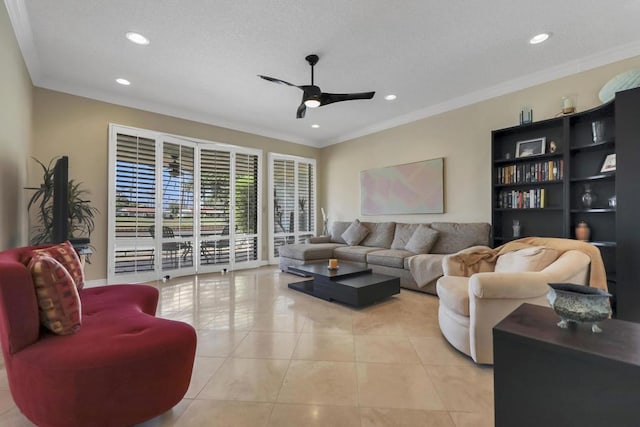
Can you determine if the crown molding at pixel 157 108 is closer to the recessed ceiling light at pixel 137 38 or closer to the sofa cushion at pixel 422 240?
the recessed ceiling light at pixel 137 38

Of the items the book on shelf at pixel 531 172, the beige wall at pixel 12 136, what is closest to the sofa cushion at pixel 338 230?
the book on shelf at pixel 531 172

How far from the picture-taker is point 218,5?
2324 mm

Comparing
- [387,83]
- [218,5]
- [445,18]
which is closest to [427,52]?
[445,18]

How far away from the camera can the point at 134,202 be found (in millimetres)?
4270

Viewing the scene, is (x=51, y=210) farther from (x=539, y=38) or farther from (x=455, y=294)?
(x=539, y=38)

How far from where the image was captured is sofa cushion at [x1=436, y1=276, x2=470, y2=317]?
210cm

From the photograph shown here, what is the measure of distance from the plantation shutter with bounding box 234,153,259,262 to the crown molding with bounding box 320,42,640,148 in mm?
2745

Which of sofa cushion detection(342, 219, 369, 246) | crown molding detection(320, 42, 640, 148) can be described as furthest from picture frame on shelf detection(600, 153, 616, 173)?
sofa cushion detection(342, 219, 369, 246)

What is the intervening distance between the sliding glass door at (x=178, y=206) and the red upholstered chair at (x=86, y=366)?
3028 millimetres

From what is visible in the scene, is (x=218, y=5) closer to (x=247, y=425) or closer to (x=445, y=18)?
(x=445, y=18)

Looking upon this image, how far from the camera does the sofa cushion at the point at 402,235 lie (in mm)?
4703

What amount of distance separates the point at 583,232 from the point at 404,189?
2497 mm

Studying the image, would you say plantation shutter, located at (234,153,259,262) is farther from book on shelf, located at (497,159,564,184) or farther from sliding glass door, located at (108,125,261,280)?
book on shelf, located at (497,159,564,184)

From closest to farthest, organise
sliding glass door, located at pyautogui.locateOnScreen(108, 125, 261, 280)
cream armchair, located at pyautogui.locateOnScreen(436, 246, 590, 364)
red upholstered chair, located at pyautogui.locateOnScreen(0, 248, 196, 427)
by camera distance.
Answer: red upholstered chair, located at pyautogui.locateOnScreen(0, 248, 196, 427) → cream armchair, located at pyautogui.locateOnScreen(436, 246, 590, 364) → sliding glass door, located at pyautogui.locateOnScreen(108, 125, 261, 280)
